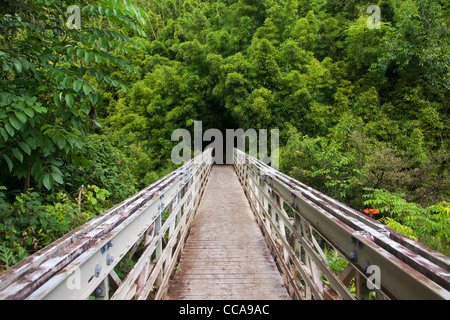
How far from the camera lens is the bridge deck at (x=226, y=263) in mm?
2357

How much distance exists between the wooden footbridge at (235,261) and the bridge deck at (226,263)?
11 millimetres

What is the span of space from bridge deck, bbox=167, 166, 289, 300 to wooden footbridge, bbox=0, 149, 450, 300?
0.01 m

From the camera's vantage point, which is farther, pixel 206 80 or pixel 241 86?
pixel 206 80

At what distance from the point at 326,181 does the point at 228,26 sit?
14012 millimetres

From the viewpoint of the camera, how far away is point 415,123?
9.98 meters

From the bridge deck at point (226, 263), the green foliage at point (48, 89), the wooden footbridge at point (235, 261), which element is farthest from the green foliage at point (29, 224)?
the bridge deck at point (226, 263)

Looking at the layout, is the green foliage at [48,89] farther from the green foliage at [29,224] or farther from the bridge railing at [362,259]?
the bridge railing at [362,259]

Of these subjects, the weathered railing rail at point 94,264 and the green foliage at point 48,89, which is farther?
the green foliage at point 48,89

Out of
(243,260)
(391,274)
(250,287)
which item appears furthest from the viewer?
(243,260)

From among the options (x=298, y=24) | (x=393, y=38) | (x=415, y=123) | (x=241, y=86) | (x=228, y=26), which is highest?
(x=228, y=26)
